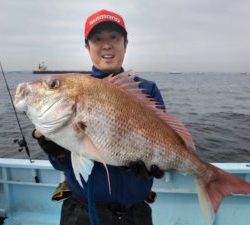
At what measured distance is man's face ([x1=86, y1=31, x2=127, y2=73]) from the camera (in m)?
3.46

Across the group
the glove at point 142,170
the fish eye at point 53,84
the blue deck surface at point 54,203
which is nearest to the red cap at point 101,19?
the fish eye at point 53,84

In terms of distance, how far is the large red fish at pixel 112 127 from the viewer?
2.62m

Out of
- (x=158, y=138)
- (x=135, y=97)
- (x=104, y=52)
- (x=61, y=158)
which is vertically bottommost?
(x=61, y=158)

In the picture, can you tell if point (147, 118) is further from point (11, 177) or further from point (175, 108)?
point (175, 108)

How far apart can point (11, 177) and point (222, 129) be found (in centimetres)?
1290

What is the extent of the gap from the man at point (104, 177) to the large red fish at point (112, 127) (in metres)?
0.27

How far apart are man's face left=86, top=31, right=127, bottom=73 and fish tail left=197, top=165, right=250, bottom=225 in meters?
1.39

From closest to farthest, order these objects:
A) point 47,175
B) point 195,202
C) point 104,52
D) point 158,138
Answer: point 158,138 < point 104,52 < point 195,202 < point 47,175

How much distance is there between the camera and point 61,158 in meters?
3.16

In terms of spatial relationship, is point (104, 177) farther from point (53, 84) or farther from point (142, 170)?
point (53, 84)

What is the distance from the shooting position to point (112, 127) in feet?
8.80

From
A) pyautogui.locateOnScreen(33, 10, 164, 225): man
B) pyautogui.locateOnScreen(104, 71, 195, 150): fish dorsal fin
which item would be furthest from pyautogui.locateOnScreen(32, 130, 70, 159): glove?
pyautogui.locateOnScreen(104, 71, 195, 150): fish dorsal fin

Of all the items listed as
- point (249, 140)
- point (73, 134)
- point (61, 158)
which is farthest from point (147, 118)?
point (249, 140)

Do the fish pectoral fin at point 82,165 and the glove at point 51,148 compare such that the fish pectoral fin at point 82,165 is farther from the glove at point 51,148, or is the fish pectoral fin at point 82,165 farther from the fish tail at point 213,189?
the fish tail at point 213,189
